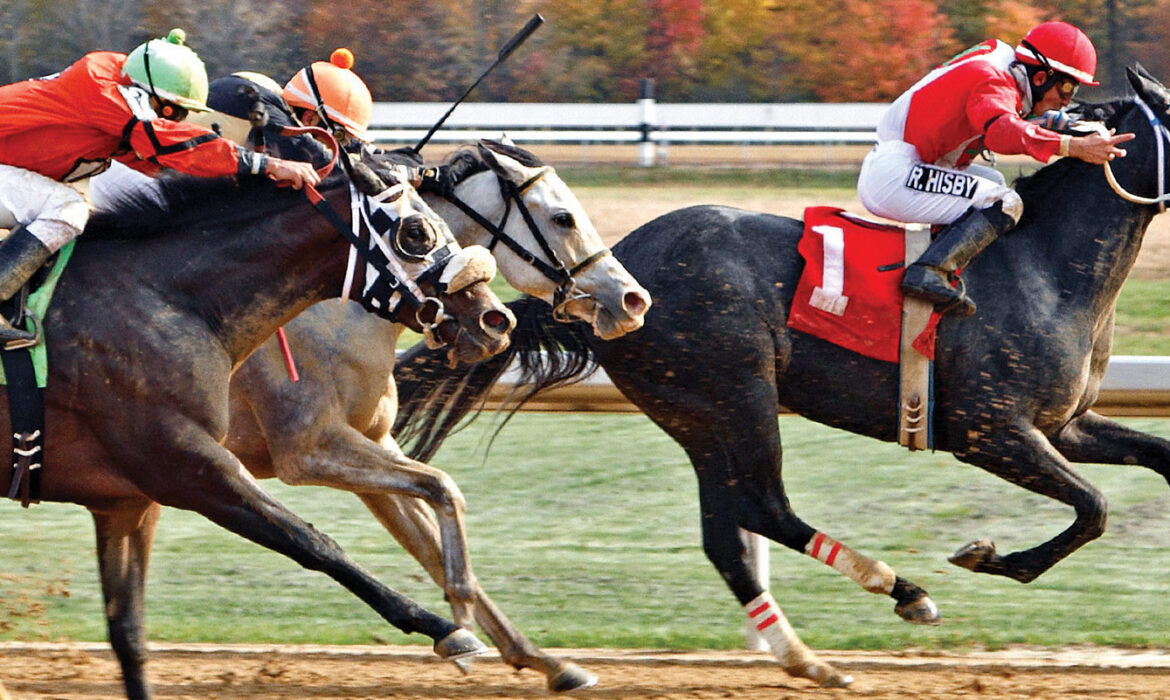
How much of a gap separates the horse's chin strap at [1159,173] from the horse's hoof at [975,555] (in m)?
1.25

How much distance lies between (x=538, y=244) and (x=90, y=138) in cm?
139

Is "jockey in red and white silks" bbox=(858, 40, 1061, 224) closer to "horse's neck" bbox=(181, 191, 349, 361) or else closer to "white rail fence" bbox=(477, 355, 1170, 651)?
"white rail fence" bbox=(477, 355, 1170, 651)

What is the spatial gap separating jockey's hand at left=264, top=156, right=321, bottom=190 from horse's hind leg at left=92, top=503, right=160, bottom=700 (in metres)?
1.02

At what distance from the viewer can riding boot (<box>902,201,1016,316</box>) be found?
5500 mm

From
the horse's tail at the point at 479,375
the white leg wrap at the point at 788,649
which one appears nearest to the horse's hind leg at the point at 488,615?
the horse's tail at the point at 479,375

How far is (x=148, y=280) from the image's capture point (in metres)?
4.48

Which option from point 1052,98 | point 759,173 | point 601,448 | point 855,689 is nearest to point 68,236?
point 855,689

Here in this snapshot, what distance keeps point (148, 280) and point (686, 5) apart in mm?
16710

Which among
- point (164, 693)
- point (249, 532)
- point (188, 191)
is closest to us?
point (249, 532)

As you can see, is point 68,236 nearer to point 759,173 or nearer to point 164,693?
point 164,693

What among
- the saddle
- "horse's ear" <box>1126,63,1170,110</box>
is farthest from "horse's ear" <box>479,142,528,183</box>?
"horse's ear" <box>1126,63,1170,110</box>

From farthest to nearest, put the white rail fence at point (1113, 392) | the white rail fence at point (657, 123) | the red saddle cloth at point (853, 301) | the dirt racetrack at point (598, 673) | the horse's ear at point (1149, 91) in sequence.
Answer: the white rail fence at point (657, 123) < the white rail fence at point (1113, 392) < the horse's ear at point (1149, 91) < the red saddle cloth at point (853, 301) < the dirt racetrack at point (598, 673)

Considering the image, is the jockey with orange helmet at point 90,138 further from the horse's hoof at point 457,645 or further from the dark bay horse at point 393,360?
the horse's hoof at point 457,645

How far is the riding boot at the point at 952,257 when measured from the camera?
5.50m
